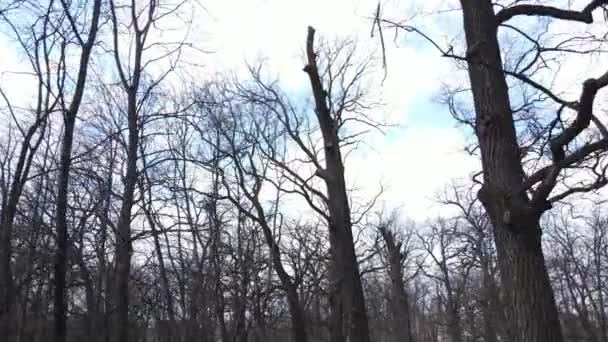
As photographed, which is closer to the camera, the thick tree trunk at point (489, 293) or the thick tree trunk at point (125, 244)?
the thick tree trunk at point (125, 244)

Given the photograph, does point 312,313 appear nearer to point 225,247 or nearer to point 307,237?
point 307,237

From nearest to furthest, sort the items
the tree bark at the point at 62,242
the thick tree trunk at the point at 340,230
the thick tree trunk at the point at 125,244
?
the tree bark at the point at 62,242 < the thick tree trunk at the point at 340,230 < the thick tree trunk at the point at 125,244

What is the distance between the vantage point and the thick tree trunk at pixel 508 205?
442 cm

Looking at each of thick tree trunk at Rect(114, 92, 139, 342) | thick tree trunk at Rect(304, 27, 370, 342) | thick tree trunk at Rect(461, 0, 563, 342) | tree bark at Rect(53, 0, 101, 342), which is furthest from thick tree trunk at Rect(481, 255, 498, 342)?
thick tree trunk at Rect(461, 0, 563, 342)

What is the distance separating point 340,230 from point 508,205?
594cm

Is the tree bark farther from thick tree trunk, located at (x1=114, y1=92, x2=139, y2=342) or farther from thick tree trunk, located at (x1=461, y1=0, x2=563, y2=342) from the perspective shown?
thick tree trunk, located at (x1=461, y1=0, x2=563, y2=342)

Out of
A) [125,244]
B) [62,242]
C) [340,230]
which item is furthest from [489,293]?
[62,242]

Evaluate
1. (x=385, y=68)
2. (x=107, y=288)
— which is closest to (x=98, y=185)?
(x=385, y=68)

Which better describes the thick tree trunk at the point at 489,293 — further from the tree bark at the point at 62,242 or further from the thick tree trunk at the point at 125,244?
the tree bark at the point at 62,242

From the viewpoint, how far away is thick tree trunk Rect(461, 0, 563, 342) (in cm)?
442

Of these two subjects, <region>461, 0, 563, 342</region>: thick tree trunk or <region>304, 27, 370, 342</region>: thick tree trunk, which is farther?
<region>304, 27, 370, 342</region>: thick tree trunk

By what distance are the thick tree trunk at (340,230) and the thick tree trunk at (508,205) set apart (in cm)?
500

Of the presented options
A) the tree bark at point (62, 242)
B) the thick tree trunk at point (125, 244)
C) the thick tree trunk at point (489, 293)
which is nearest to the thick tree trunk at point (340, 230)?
the thick tree trunk at point (125, 244)

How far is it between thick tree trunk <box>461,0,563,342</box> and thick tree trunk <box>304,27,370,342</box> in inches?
197
